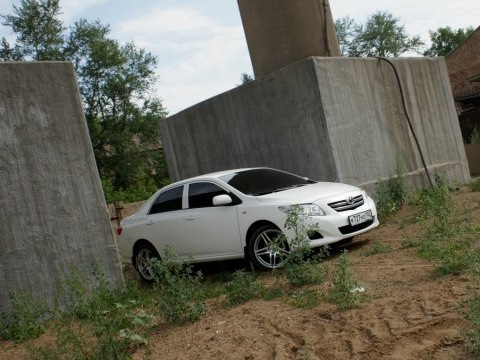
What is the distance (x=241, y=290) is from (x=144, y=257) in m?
3.93

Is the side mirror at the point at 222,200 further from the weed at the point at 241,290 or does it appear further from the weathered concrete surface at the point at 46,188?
the weed at the point at 241,290

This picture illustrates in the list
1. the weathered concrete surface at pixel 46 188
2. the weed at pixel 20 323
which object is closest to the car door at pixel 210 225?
the weathered concrete surface at pixel 46 188

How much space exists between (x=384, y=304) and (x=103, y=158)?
118 ft

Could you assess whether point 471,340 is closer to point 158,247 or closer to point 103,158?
point 158,247

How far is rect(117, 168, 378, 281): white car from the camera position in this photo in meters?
8.98

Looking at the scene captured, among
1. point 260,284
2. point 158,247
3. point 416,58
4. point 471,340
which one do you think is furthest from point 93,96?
point 471,340

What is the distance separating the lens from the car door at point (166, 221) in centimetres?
1009

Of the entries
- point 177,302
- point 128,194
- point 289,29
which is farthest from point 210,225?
point 128,194

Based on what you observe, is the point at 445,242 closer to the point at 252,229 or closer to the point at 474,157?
the point at 252,229

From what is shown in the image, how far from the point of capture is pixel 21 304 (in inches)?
266

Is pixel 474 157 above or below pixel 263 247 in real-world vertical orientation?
below

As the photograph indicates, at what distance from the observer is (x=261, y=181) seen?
10.1 meters

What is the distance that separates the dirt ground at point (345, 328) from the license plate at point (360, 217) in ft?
5.83

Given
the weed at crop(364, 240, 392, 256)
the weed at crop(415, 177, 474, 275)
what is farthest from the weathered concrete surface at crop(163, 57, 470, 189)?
the weed at crop(415, 177, 474, 275)
